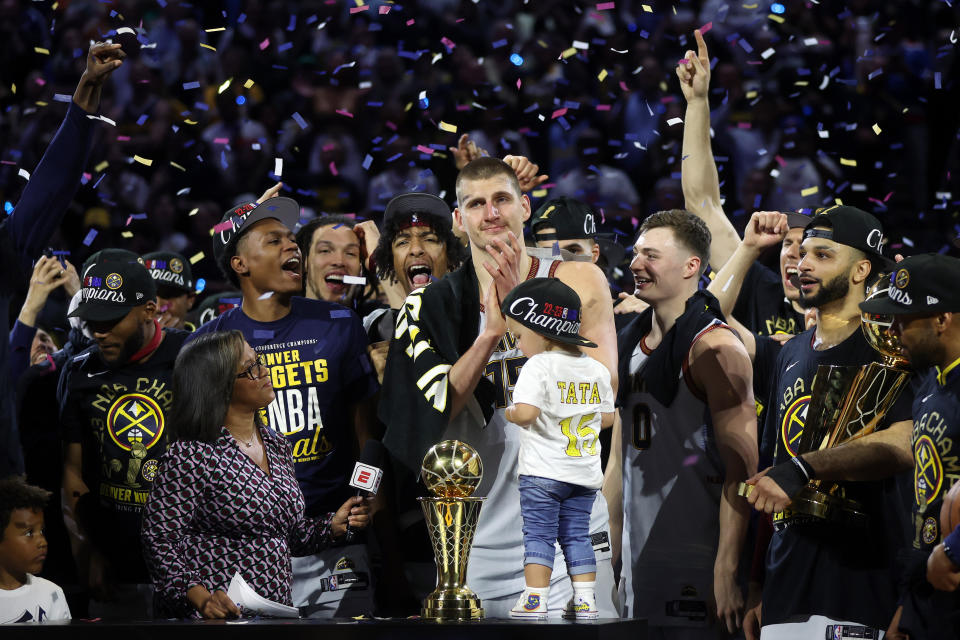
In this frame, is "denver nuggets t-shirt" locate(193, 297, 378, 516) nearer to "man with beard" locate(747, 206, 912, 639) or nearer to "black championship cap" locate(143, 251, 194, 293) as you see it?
"black championship cap" locate(143, 251, 194, 293)

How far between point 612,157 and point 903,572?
17.6ft

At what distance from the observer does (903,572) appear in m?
3.26

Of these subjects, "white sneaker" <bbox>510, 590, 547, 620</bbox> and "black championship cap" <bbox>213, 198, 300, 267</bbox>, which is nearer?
"white sneaker" <bbox>510, 590, 547, 620</bbox>

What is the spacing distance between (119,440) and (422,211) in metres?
1.52

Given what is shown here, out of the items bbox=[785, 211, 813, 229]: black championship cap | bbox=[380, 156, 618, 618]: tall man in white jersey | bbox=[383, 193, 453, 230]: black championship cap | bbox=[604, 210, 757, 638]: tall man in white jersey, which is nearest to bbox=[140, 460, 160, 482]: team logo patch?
bbox=[380, 156, 618, 618]: tall man in white jersey

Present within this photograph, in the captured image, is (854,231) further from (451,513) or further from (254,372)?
(254,372)

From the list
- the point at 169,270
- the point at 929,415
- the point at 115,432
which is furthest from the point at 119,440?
the point at 929,415

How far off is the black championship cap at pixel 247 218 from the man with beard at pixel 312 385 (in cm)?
7

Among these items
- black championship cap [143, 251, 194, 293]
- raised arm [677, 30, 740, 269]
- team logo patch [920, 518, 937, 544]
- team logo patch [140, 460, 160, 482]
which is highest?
raised arm [677, 30, 740, 269]

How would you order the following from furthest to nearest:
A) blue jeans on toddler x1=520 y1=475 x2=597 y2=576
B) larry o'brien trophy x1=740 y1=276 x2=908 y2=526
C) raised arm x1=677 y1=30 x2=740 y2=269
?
raised arm x1=677 y1=30 x2=740 y2=269
larry o'brien trophy x1=740 y1=276 x2=908 y2=526
blue jeans on toddler x1=520 y1=475 x2=597 y2=576

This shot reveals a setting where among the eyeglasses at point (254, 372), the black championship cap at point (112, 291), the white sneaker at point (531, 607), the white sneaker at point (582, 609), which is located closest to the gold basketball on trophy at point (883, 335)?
the white sneaker at point (582, 609)

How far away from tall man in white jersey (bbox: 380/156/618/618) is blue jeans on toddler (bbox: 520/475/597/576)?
1.47 ft

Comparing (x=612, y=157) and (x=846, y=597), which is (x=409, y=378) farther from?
(x=612, y=157)

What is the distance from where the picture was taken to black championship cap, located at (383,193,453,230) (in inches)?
183
